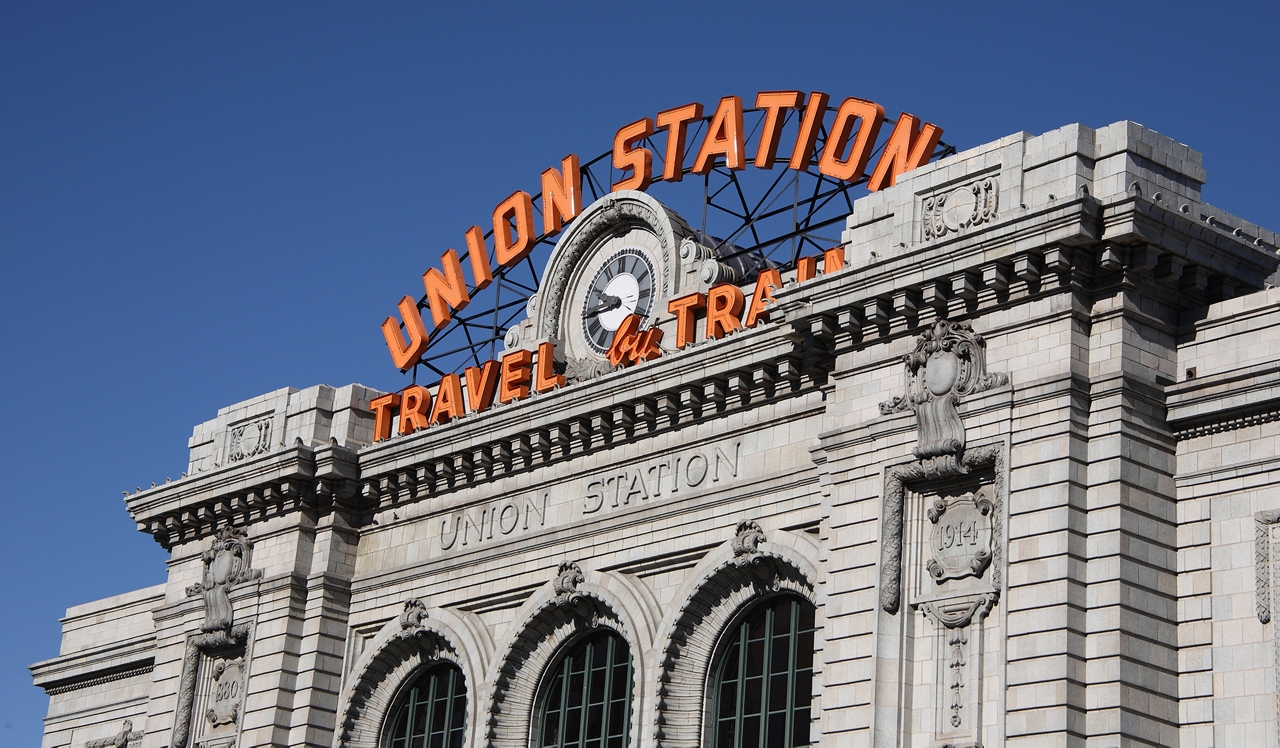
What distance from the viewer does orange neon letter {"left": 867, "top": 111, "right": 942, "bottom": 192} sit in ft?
148

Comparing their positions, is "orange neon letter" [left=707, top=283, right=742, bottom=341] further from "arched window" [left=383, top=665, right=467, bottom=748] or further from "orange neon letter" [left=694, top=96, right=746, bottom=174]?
"arched window" [left=383, top=665, right=467, bottom=748]

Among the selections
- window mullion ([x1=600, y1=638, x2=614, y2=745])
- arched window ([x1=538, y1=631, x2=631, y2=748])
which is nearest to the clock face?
arched window ([x1=538, y1=631, x2=631, y2=748])

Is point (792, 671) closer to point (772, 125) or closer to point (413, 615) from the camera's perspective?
point (413, 615)

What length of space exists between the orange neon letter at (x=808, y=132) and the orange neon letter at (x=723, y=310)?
228 inches

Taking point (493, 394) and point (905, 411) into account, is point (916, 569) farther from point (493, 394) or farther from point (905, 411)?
point (493, 394)

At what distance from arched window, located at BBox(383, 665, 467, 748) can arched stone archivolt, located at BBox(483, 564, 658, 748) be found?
1703 mm

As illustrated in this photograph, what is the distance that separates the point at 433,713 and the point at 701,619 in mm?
8957

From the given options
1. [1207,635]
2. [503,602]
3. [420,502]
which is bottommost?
[1207,635]

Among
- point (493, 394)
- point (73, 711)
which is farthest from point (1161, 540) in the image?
point (73, 711)

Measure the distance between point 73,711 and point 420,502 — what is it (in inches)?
688

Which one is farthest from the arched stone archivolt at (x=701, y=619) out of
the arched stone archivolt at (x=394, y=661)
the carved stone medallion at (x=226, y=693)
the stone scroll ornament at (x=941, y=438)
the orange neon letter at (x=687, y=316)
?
the carved stone medallion at (x=226, y=693)

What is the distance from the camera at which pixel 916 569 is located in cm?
3409

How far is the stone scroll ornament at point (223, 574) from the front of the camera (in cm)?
4897

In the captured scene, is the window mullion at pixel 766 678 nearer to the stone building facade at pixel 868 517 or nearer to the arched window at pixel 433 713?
the stone building facade at pixel 868 517
